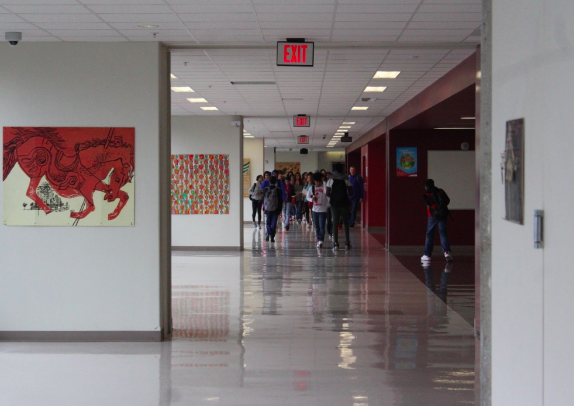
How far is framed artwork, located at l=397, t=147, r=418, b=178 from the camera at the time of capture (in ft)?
50.8

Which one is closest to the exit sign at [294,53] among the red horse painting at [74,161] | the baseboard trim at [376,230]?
the red horse painting at [74,161]

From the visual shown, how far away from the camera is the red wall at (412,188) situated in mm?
15414

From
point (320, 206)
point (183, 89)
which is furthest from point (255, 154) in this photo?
point (183, 89)

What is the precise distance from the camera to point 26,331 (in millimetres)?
6727

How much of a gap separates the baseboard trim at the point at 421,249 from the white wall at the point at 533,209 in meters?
11.5

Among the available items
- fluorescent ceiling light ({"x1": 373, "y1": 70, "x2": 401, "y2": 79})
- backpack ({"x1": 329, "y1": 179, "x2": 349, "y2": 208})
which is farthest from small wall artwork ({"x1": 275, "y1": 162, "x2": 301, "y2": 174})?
fluorescent ceiling light ({"x1": 373, "y1": 70, "x2": 401, "y2": 79})

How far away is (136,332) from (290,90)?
5.33 metres

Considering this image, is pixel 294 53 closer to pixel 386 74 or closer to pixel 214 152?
pixel 386 74

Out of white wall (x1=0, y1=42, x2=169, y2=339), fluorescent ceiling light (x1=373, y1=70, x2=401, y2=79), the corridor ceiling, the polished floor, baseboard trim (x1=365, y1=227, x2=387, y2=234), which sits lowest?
the polished floor

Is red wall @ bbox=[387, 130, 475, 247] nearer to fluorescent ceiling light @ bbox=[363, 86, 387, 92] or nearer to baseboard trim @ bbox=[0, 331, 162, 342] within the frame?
fluorescent ceiling light @ bbox=[363, 86, 387, 92]

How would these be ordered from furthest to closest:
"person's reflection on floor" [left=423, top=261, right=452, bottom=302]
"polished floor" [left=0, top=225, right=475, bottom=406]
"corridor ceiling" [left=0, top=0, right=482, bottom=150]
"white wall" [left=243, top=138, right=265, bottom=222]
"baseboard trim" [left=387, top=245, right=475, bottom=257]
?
"white wall" [left=243, top=138, right=265, bottom=222], "baseboard trim" [left=387, top=245, right=475, bottom=257], "person's reflection on floor" [left=423, top=261, right=452, bottom=302], "corridor ceiling" [left=0, top=0, right=482, bottom=150], "polished floor" [left=0, top=225, right=475, bottom=406]

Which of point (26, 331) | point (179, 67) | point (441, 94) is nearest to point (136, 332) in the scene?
point (26, 331)

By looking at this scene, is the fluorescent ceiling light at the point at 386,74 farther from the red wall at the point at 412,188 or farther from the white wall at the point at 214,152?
the red wall at the point at 412,188

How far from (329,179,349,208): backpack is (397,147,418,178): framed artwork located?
1642 mm
